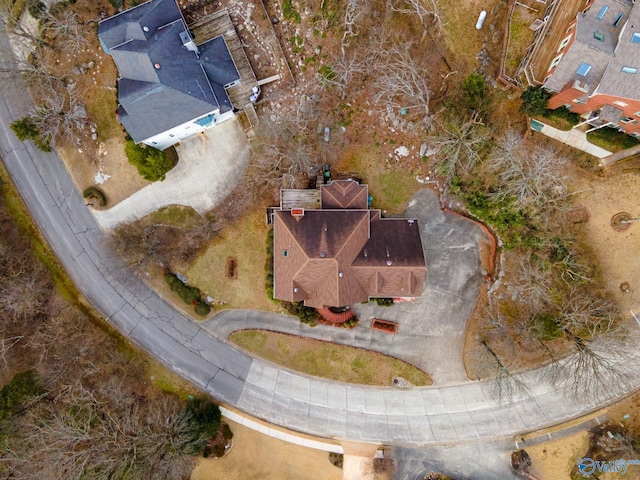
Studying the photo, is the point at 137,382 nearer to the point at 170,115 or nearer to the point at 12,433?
the point at 12,433

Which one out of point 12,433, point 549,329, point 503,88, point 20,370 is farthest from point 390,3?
point 12,433

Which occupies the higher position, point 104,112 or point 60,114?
point 60,114

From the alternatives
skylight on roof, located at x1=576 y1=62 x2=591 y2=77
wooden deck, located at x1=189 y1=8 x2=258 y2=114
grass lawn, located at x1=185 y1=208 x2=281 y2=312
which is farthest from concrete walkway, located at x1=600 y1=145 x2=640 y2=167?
wooden deck, located at x1=189 y1=8 x2=258 y2=114

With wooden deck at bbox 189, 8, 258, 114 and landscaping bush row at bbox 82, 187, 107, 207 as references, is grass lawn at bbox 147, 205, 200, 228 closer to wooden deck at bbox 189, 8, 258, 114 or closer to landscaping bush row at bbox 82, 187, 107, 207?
landscaping bush row at bbox 82, 187, 107, 207

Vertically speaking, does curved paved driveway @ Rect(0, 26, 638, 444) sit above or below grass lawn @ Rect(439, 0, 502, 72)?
below

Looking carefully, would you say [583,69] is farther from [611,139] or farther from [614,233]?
[614,233]

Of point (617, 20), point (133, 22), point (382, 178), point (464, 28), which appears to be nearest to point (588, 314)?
point (382, 178)
